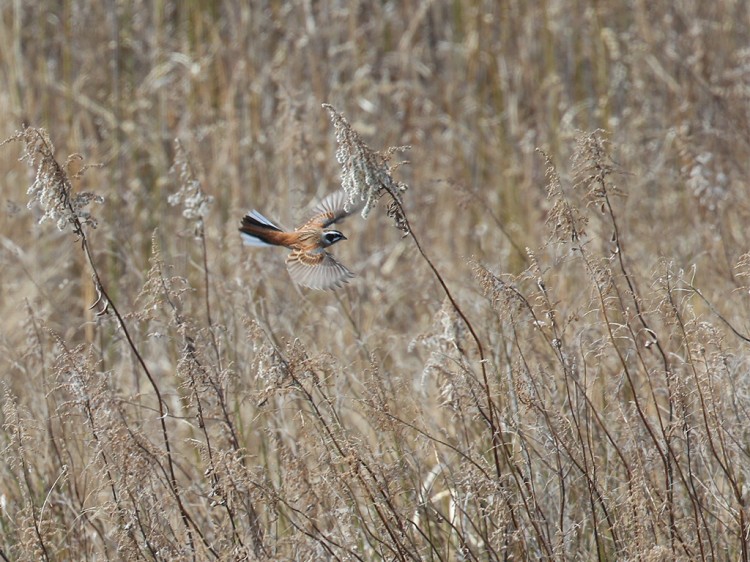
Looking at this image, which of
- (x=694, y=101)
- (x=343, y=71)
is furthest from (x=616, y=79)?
(x=343, y=71)

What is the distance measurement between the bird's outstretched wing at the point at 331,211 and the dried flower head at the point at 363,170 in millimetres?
664

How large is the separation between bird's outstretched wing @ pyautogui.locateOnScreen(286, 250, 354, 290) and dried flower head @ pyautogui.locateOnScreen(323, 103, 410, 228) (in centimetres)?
58

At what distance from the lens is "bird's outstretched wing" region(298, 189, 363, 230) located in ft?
8.27

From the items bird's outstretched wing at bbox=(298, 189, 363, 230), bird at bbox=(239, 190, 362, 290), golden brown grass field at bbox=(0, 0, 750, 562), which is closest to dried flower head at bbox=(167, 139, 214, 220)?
golden brown grass field at bbox=(0, 0, 750, 562)

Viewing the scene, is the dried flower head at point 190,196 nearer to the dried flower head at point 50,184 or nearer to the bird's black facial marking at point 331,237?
the bird's black facial marking at point 331,237

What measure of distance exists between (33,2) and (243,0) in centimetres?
128

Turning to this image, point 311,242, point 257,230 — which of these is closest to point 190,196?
point 257,230

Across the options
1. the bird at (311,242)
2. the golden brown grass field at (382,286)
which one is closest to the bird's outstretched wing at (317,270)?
the bird at (311,242)

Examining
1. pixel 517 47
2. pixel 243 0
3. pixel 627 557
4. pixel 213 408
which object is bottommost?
pixel 627 557

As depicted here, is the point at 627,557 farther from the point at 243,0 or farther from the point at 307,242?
the point at 243,0

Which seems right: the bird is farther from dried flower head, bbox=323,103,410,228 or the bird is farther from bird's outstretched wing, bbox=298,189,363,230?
dried flower head, bbox=323,103,410,228

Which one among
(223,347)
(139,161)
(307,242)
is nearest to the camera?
(307,242)

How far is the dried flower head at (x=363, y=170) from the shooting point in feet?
5.65

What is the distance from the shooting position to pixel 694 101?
5340 mm
